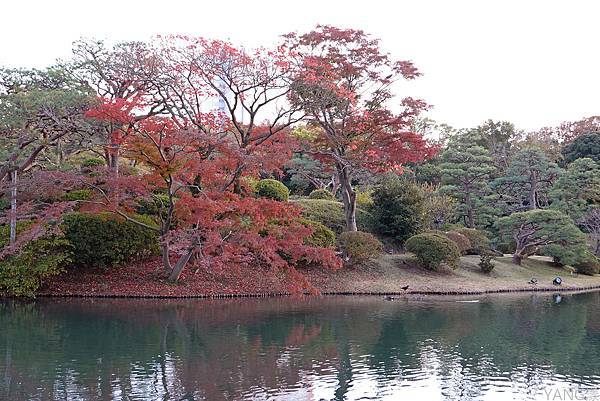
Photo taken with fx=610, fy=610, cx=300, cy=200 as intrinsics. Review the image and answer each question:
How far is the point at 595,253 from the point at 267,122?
1587 cm

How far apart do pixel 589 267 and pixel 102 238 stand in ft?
58.1

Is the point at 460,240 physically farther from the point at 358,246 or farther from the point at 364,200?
the point at 358,246

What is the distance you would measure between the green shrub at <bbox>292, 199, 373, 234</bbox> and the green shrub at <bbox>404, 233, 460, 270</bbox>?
95.8 inches

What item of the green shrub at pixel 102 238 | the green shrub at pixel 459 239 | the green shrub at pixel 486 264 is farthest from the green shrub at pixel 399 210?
the green shrub at pixel 102 238

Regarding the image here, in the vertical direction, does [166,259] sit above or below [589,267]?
above

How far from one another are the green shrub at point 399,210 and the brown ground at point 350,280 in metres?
1.06

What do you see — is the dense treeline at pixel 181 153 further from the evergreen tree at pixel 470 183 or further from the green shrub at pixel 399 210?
the evergreen tree at pixel 470 183

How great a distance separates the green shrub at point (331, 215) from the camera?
21156 millimetres

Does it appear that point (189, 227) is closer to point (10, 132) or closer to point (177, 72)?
point (177, 72)

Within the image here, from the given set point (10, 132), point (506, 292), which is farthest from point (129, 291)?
point (506, 292)

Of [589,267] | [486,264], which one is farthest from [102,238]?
[589,267]

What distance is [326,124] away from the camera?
19.1m

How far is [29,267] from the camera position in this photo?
14.6 metres

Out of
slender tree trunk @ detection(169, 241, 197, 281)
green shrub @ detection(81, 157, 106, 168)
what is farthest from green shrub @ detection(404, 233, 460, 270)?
green shrub @ detection(81, 157, 106, 168)
